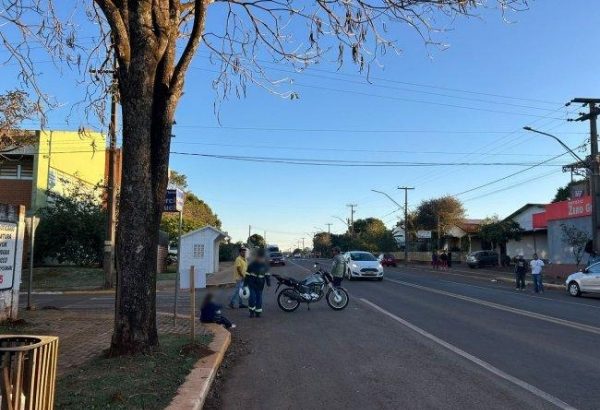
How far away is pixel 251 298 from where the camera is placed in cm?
1438

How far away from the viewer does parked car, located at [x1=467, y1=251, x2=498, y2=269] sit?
52562 millimetres

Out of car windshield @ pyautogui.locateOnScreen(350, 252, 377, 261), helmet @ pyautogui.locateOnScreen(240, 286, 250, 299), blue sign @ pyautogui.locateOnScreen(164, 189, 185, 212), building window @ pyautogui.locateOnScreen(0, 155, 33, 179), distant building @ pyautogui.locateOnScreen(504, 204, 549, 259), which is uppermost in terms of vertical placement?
building window @ pyautogui.locateOnScreen(0, 155, 33, 179)

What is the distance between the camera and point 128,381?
643 centimetres

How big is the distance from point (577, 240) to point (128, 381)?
3313cm

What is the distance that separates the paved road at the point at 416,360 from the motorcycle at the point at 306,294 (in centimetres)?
39

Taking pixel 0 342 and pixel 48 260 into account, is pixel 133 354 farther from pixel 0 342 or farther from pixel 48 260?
pixel 48 260

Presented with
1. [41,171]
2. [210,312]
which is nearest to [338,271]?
[210,312]

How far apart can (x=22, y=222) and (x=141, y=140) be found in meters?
5.97

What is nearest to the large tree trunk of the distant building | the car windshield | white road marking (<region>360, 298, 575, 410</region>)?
white road marking (<region>360, 298, 575, 410</region>)

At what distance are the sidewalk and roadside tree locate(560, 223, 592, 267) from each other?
28257 mm

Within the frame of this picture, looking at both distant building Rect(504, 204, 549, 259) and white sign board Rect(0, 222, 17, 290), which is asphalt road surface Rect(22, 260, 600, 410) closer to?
white sign board Rect(0, 222, 17, 290)

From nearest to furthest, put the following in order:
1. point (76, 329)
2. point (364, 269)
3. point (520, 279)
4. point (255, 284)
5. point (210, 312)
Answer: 1. point (76, 329)
2. point (210, 312)
3. point (255, 284)
4. point (520, 279)
5. point (364, 269)

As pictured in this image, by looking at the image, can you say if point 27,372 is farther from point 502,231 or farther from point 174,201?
point 502,231

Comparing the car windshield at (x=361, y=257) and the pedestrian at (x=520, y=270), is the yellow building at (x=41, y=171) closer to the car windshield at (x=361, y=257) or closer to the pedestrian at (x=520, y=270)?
the car windshield at (x=361, y=257)
